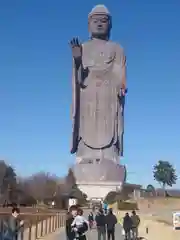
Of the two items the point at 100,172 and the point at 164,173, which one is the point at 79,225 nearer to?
the point at 100,172

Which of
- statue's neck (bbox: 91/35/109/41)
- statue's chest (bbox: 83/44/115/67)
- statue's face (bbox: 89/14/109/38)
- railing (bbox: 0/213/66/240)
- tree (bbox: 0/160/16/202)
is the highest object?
statue's face (bbox: 89/14/109/38)

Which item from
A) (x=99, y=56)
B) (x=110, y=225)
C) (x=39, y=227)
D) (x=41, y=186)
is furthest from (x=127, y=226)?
(x=41, y=186)

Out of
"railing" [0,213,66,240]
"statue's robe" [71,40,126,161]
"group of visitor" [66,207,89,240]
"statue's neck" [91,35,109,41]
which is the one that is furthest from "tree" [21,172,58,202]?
"group of visitor" [66,207,89,240]

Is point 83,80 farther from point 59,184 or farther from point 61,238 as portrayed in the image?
point 61,238

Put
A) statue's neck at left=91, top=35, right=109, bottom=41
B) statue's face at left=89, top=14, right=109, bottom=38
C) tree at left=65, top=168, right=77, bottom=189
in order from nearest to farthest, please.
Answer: statue's face at left=89, top=14, right=109, bottom=38
statue's neck at left=91, top=35, right=109, bottom=41
tree at left=65, top=168, right=77, bottom=189

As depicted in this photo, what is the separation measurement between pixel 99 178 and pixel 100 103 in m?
11.3

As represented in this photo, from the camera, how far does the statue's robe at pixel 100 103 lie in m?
75.9

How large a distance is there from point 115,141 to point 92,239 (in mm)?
57478

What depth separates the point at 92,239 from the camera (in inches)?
734

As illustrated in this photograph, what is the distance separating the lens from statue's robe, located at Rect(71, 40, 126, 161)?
75.9 m

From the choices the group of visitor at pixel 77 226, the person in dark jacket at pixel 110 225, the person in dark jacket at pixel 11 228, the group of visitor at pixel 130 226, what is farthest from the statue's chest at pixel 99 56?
the person in dark jacket at pixel 11 228

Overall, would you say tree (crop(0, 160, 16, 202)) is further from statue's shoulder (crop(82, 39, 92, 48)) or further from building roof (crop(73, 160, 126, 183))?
statue's shoulder (crop(82, 39, 92, 48))

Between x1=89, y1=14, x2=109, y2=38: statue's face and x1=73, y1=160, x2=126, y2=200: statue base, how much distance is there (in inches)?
774

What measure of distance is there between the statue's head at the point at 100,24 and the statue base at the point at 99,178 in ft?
64.5
